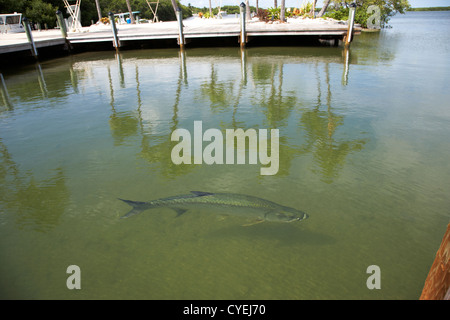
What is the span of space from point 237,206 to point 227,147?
2.68 metres

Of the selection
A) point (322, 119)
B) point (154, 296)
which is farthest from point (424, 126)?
point (154, 296)

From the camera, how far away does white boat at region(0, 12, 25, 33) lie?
82.9 ft

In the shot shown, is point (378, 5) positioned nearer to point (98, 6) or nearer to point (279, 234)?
point (98, 6)

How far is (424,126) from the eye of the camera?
22.9 feet

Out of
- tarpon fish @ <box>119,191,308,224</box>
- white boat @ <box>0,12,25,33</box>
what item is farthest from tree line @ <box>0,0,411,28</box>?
tarpon fish @ <box>119,191,308,224</box>

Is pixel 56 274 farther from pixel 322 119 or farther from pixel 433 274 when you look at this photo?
pixel 322 119

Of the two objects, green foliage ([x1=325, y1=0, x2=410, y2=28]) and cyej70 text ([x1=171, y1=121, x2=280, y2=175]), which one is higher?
green foliage ([x1=325, y1=0, x2=410, y2=28])

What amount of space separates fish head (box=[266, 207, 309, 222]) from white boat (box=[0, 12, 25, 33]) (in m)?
30.7

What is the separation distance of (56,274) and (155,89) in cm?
833

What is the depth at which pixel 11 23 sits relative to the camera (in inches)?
1035

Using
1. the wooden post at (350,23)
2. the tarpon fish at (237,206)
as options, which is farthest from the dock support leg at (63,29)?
the tarpon fish at (237,206)

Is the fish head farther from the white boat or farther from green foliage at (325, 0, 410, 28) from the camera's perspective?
green foliage at (325, 0, 410, 28)

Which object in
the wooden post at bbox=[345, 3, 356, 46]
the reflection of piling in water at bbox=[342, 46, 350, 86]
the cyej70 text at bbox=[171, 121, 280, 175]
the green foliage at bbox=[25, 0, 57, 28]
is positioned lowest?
the cyej70 text at bbox=[171, 121, 280, 175]
